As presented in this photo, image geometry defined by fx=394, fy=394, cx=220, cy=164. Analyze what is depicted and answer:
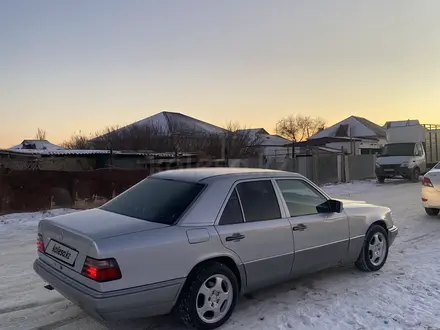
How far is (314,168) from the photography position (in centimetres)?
2067

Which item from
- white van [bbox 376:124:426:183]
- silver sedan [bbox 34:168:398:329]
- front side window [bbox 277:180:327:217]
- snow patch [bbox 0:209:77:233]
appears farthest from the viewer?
white van [bbox 376:124:426:183]

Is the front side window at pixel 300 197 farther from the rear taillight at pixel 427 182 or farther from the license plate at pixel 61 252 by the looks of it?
the rear taillight at pixel 427 182

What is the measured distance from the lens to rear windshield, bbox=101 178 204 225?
3.75 m

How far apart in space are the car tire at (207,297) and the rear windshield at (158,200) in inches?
23.1

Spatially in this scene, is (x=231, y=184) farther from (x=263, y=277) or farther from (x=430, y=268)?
(x=430, y=268)

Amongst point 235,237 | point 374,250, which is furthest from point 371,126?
point 235,237

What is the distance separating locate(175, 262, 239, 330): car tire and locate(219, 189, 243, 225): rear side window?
419 millimetres

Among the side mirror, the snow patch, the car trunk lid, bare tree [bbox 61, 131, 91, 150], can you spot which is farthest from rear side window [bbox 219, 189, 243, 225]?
bare tree [bbox 61, 131, 91, 150]

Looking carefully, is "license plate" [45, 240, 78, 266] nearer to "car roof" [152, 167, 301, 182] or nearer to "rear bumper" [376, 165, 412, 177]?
"car roof" [152, 167, 301, 182]

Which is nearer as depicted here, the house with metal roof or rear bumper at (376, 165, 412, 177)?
rear bumper at (376, 165, 412, 177)

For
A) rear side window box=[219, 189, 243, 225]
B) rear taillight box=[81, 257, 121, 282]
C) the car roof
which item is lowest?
rear taillight box=[81, 257, 121, 282]

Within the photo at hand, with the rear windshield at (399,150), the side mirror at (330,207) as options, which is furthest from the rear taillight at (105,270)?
the rear windshield at (399,150)

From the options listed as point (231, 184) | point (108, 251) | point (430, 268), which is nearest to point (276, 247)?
point (231, 184)

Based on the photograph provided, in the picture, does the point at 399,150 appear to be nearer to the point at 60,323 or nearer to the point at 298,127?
the point at 60,323
